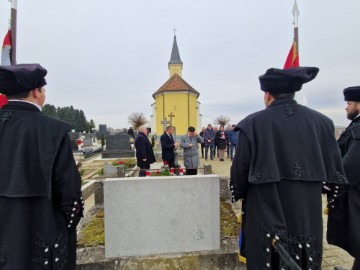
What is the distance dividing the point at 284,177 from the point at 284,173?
3 cm

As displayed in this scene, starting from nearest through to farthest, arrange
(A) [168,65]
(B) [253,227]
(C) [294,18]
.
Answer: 1. (B) [253,227]
2. (C) [294,18]
3. (A) [168,65]

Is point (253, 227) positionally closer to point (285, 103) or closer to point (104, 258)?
point (285, 103)

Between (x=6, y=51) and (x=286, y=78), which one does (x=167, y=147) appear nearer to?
(x=6, y=51)

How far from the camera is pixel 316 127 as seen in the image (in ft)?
6.02

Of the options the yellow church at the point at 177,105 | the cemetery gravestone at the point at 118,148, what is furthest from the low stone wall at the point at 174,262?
the yellow church at the point at 177,105

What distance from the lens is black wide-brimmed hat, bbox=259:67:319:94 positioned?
5.76 ft

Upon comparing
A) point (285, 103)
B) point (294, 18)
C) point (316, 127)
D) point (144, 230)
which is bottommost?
point (144, 230)

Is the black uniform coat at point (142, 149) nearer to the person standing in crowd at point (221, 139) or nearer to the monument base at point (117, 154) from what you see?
the person standing in crowd at point (221, 139)

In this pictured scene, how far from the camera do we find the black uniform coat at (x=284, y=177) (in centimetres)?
168

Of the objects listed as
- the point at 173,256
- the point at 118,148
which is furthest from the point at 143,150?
the point at 118,148

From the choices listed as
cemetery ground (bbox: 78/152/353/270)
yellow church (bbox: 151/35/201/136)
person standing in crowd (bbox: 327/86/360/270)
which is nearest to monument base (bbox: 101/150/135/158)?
cemetery ground (bbox: 78/152/353/270)

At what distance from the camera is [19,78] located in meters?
1.62

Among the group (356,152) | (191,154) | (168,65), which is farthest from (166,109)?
(356,152)

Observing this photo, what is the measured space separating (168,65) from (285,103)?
40.6 metres
